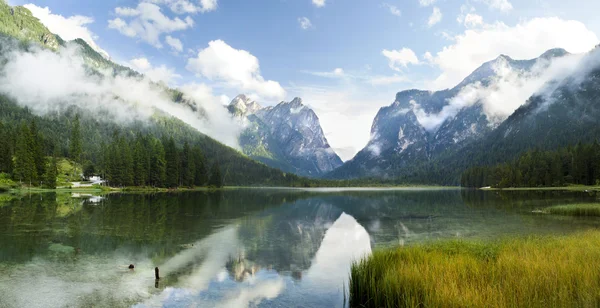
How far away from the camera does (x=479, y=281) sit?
14445mm

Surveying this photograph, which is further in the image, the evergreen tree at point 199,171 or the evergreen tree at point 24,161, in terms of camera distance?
the evergreen tree at point 199,171

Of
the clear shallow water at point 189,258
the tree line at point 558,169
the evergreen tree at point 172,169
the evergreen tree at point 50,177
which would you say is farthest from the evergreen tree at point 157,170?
the tree line at point 558,169

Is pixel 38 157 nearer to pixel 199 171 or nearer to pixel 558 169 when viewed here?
pixel 199 171

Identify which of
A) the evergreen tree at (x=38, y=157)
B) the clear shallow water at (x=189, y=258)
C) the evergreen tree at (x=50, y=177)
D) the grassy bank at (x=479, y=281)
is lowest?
the clear shallow water at (x=189, y=258)

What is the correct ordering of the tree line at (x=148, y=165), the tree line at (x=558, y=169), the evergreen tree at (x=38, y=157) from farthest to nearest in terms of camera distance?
the tree line at (x=148, y=165), the tree line at (x=558, y=169), the evergreen tree at (x=38, y=157)

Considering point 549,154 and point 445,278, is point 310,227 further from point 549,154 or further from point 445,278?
point 549,154

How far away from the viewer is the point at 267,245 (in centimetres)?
3134

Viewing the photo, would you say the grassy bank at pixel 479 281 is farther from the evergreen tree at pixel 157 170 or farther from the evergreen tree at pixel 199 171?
the evergreen tree at pixel 199 171

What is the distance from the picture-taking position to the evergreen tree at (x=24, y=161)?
115088 mm

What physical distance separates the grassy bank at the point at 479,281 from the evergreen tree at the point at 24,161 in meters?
134

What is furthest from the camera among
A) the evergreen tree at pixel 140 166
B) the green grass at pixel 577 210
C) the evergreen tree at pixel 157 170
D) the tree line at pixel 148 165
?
the evergreen tree at pixel 157 170

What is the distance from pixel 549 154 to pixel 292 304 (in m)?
190

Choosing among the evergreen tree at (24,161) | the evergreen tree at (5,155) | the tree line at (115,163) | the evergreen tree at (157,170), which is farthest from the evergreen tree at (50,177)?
the evergreen tree at (157,170)

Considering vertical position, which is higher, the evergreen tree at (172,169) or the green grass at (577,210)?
the evergreen tree at (172,169)
